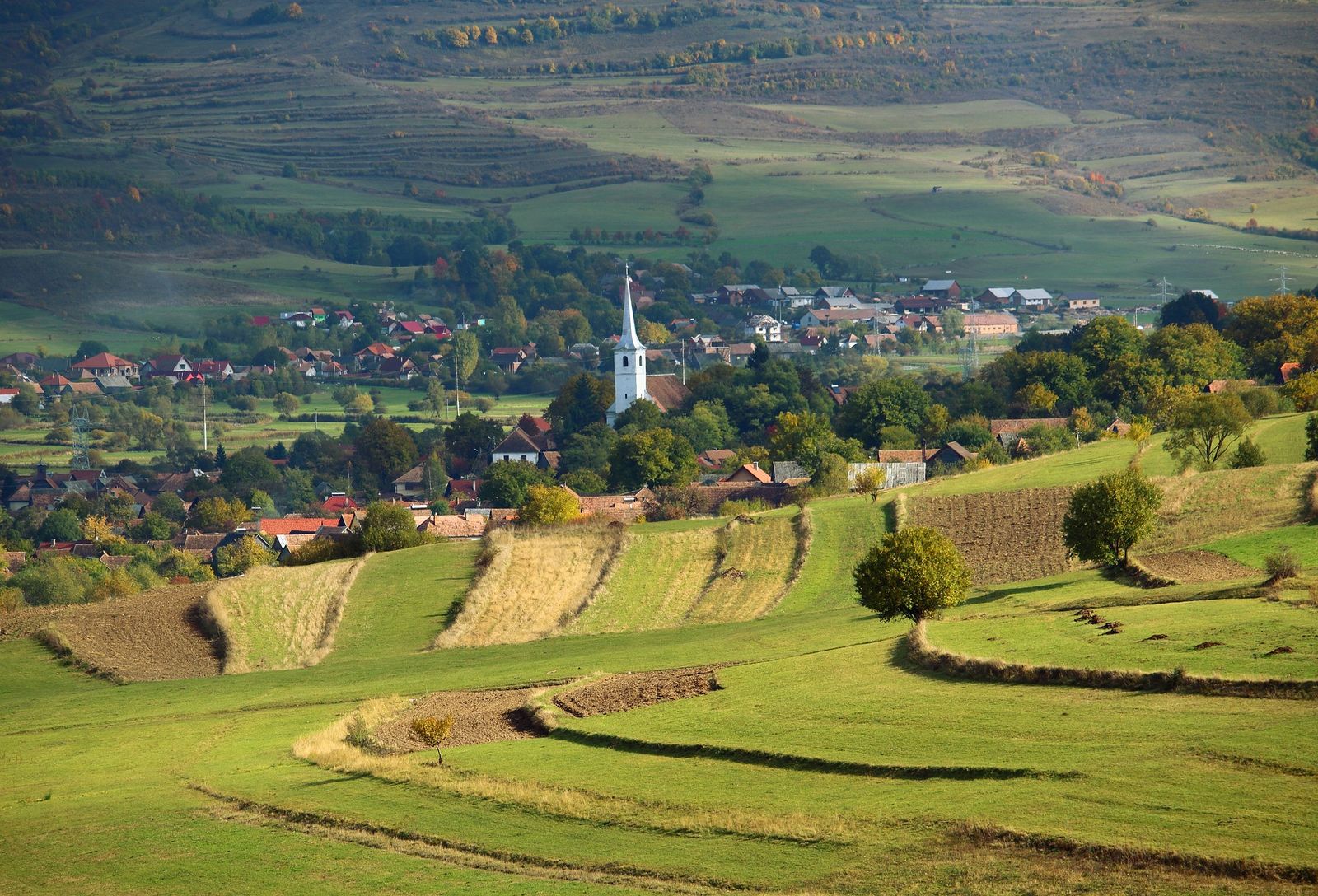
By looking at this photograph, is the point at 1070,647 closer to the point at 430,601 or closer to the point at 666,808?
the point at 666,808

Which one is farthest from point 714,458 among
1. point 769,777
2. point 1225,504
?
point 769,777

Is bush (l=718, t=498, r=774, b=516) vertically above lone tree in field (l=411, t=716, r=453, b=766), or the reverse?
lone tree in field (l=411, t=716, r=453, b=766)

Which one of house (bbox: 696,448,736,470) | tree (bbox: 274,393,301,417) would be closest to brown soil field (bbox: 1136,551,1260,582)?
house (bbox: 696,448,736,470)

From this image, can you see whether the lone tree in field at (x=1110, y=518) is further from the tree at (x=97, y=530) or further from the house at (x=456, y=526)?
the tree at (x=97, y=530)

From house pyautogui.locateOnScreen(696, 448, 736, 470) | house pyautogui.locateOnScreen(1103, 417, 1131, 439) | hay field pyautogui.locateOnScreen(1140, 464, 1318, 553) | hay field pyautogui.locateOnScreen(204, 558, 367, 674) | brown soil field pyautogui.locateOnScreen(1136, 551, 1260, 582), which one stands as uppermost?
hay field pyautogui.locateOnScreen(1140, 464, 1318, 553)

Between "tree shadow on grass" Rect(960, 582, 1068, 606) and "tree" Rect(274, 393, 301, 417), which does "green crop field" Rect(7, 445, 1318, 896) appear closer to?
"tree shadow on grass" Rect(960, 582, 1068, 606)

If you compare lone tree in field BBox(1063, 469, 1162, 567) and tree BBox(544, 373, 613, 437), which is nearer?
lone tree in field BBox(1063, 469, 1162, 567)
